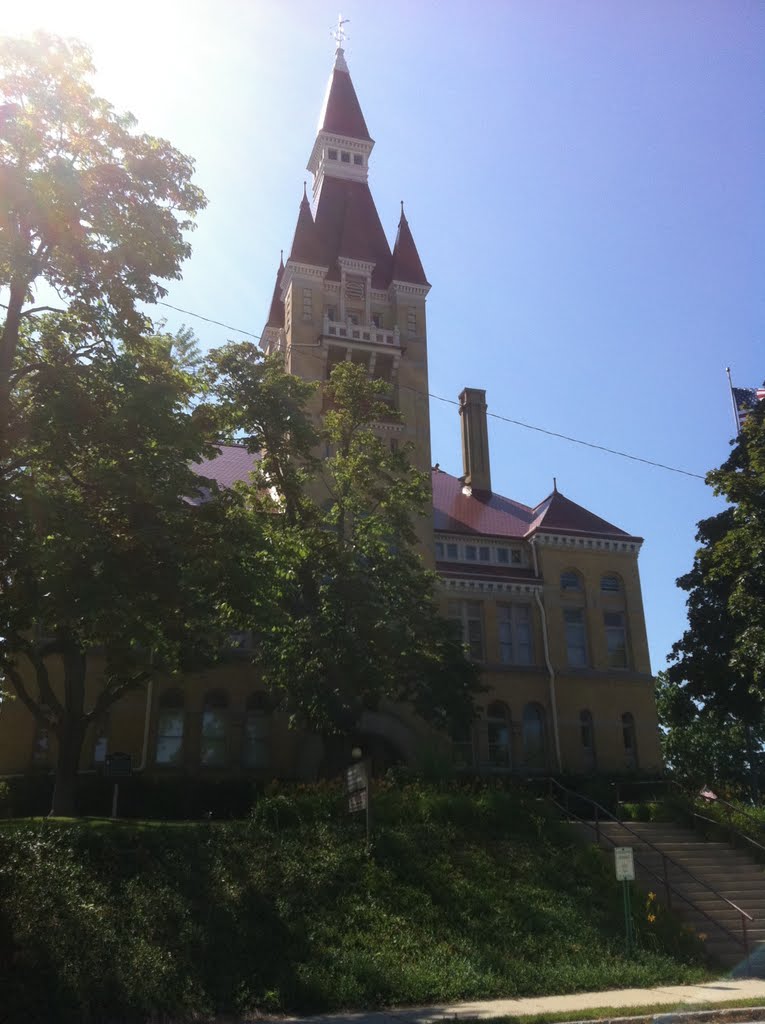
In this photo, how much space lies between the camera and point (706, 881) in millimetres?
21141

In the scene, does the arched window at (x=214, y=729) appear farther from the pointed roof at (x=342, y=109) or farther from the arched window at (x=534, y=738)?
the pointed roof at (x=342, y=109)

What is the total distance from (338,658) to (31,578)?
9.28 m

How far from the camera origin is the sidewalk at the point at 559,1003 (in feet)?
39.9

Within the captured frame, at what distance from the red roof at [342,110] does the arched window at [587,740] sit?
28738mm

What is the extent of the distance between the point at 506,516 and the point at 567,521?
2708mm

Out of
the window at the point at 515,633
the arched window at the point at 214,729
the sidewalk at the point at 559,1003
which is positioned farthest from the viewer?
the window at the point at 515,633

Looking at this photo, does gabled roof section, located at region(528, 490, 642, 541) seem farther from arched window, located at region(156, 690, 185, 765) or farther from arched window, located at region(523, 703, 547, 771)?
→ arched window, located at region(156, 690, 185, 765)

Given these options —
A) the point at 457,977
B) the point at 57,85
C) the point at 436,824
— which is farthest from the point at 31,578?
the point at 436,824

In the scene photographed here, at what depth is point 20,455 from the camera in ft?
53.0

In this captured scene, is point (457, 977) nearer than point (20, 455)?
Yes

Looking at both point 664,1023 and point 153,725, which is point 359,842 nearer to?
point 664,1023

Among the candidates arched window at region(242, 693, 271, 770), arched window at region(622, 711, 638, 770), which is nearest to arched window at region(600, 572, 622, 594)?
arched window at region(622, 711, 638, 770)

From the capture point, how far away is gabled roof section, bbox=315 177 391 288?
40031 millimetres

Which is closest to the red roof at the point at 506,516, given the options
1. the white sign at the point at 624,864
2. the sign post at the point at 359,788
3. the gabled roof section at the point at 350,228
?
the gabled roof section at the point at 350,228
